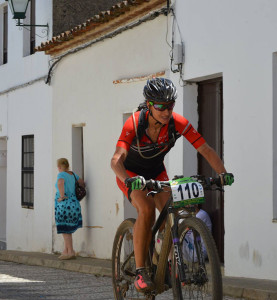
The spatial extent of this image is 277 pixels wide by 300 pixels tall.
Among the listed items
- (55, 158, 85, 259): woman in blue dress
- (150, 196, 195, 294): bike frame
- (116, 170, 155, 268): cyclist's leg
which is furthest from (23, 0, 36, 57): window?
(150, 196, 195, 294): bike frame

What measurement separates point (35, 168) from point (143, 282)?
466 inches

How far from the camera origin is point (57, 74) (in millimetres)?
17047

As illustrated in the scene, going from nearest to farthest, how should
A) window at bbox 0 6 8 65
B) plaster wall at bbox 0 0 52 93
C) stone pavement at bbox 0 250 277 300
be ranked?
stone pavement at bbox 0 250 277 300
plaster wall at bbox 0 0 52 93
window at bbox 0 6 8 65

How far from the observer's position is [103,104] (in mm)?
14688

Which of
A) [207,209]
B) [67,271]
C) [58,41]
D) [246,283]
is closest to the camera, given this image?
[246,283]

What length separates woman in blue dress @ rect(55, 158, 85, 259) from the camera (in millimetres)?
14698

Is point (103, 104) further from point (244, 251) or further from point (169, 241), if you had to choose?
point (169, 241)

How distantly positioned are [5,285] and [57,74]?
7.25m

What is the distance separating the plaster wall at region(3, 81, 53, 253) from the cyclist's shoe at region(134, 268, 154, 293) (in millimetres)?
10676

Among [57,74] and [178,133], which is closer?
[178,133]

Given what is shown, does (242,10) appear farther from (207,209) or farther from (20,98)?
(20,98)

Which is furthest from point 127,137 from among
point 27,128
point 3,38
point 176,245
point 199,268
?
point 3,38

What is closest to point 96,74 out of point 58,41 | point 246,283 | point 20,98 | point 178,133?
point 58,41

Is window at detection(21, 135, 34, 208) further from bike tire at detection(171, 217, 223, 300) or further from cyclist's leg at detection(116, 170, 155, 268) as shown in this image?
bike tire at detection(171, 217, 223, 300)
